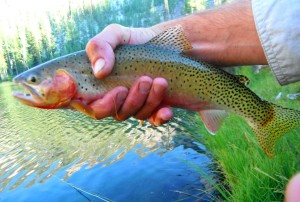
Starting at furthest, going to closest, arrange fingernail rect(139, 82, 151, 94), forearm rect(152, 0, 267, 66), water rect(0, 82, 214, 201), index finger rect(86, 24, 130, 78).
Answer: water rect(0, 82, 214, 201)
forearm rect(152, 0, 267, 66)
fingernail rect(139, 82, 151, 94)
index finger rect(86, 24, 130, 78)

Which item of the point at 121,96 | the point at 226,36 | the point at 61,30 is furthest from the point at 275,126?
the point at 61,30

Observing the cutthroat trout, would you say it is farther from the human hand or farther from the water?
the water

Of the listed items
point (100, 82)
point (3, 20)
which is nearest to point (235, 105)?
point (100, 82)

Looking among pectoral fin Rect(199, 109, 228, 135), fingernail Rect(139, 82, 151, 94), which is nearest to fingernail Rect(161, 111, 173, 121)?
pectoral fin Rect(199, 109, 228, 135)

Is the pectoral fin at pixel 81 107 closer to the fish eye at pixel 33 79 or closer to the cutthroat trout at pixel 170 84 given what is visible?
the cutthroat trout at pixel 170 84

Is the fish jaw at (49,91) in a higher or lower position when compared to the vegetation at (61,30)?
higher

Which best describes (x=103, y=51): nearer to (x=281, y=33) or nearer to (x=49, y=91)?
(x=49, y=91)

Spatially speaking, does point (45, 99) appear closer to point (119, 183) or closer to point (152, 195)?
point (152, 195)

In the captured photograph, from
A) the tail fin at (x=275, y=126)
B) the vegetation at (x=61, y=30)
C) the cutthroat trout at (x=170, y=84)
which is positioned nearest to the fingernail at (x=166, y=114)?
the cutthroat trout at (x=170, y=84)
